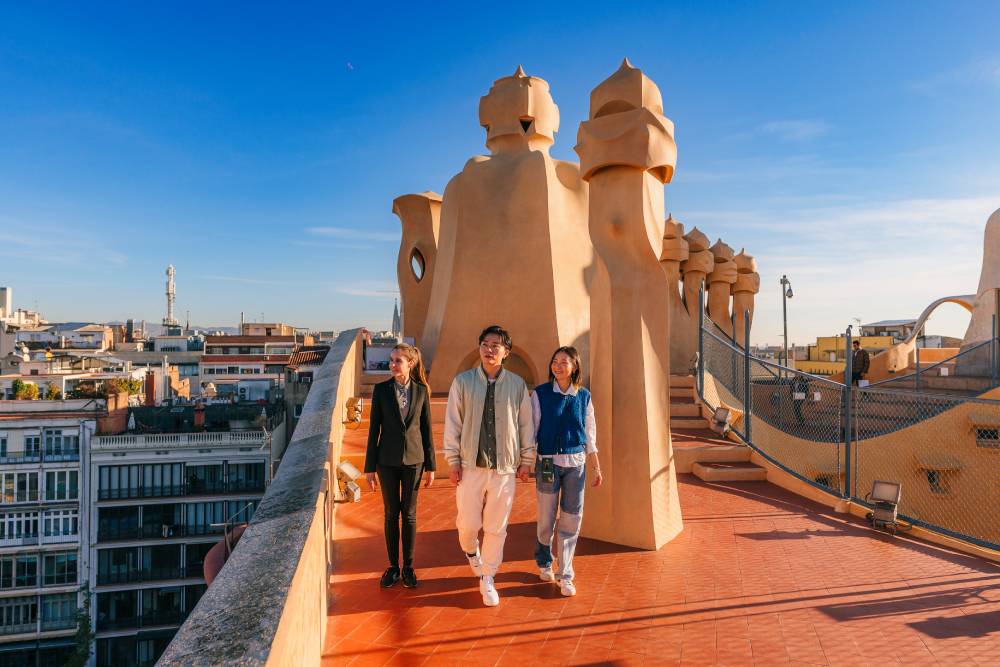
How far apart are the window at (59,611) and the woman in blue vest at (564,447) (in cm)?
3167

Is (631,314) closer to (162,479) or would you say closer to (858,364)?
(858,364)

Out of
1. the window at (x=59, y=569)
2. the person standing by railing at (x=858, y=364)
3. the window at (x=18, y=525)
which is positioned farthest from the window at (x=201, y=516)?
the person standing by railing at (x=858, y=364)

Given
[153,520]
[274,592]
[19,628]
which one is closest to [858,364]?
[274,592]

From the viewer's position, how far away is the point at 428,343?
13.6 metres

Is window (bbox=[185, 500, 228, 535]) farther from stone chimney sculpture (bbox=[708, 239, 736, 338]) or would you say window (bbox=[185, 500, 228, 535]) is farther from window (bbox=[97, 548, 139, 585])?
stone chimney sculpture (bbox=[708, 239, 736, 338])

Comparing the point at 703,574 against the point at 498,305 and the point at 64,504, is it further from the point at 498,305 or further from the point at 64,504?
the point at 64,504

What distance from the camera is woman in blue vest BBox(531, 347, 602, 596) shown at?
13.6 feet

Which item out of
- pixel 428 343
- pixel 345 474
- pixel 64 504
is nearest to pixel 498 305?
pixel 428 343

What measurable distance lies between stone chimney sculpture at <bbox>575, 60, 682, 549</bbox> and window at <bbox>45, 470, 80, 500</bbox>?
30.5m

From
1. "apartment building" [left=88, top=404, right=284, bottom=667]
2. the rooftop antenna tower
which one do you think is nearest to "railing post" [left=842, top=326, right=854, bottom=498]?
"apartment building" [left=88, top=404, right=284, bottom=667]

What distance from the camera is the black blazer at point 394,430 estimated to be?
4.01 meters

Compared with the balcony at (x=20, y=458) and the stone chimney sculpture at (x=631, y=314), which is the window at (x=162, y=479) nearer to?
the balcony at (x=20, y=458)

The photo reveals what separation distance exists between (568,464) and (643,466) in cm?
131

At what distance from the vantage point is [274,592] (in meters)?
2.32
